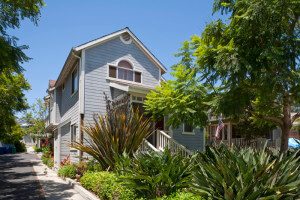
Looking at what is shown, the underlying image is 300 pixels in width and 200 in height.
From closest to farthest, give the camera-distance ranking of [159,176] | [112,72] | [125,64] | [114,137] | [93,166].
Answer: [159,176]
[114,137]
[93,166]
[112,72]
[125,64]

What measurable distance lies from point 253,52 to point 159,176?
162 inches

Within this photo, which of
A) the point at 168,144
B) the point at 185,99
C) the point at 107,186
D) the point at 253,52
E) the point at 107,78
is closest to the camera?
the point at 253,52

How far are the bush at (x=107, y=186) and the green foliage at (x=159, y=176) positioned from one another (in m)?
0.25

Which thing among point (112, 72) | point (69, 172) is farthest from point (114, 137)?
point (112, 72)

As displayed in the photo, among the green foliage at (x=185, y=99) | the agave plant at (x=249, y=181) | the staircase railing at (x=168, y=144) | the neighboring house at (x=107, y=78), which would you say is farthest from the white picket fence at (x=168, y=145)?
the agave plant at (x=249, y=181)

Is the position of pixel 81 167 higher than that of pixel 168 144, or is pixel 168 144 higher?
pixel 168 144

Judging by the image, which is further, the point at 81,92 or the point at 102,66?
the point at 102,66

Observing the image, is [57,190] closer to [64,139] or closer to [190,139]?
[64,139]

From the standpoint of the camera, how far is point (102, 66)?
43.8ft

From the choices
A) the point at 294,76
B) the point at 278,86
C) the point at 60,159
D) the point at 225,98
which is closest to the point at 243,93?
the point at 225,98

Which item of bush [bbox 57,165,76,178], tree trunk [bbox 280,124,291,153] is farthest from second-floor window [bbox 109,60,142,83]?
tree trunk [bbox 280,124,291,153]

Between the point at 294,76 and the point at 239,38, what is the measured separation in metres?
1.85

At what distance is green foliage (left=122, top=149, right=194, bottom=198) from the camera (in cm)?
592

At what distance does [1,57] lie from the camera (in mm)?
7004
